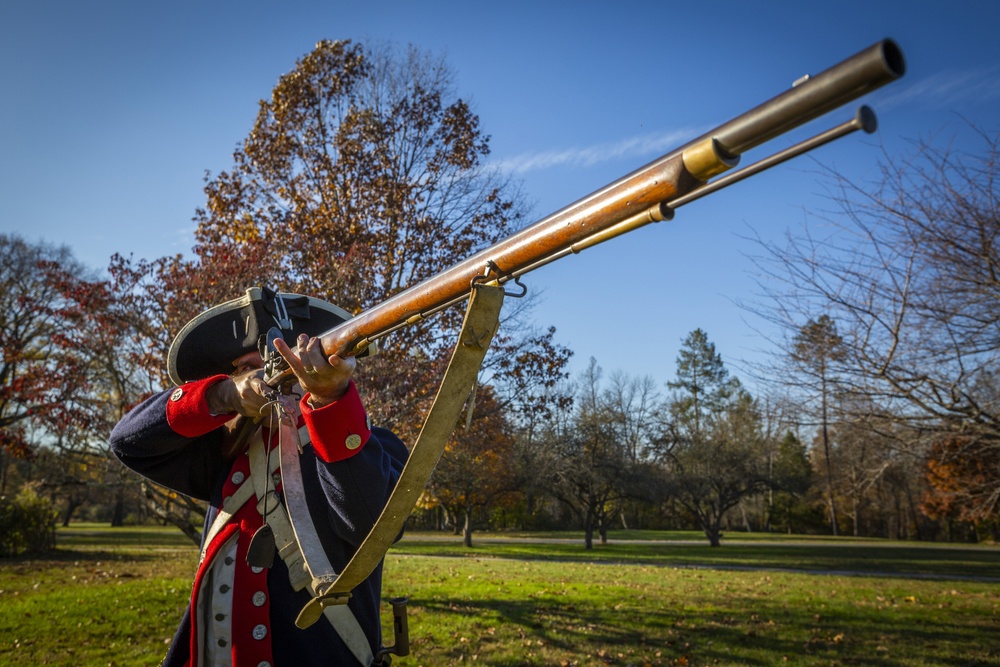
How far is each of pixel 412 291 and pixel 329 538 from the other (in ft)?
3.96

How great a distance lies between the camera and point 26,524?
19484 millimetres

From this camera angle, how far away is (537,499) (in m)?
44.6

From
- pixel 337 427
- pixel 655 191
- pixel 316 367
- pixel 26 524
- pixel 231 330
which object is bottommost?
pixel 26 524

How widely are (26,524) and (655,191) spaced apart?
23.2m

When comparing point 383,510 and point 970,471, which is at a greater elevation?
point 383,510

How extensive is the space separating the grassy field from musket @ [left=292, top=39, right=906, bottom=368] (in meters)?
6.80

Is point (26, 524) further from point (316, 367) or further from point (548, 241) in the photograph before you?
point (548, 241)

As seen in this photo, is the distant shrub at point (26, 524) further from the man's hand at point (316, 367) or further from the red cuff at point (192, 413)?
the man's hand at point (316, 367)

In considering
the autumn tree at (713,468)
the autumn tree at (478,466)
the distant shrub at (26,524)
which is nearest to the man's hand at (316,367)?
the autumn tree at (478,466)

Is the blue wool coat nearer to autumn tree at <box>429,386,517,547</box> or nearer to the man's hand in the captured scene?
the man's hand

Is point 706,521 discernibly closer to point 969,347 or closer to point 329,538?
point 969,347

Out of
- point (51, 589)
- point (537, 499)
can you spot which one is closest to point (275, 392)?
point (51, 589)

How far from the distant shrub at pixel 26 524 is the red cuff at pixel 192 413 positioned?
64.5 feet

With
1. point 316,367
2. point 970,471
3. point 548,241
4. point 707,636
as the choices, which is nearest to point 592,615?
point 707,636
